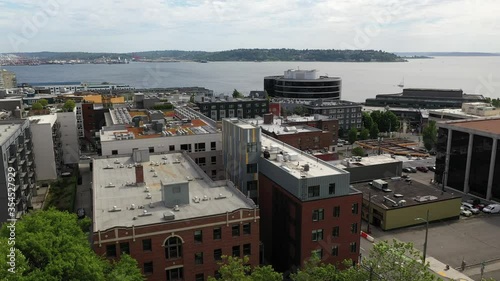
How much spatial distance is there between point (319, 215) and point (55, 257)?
18.7 meters

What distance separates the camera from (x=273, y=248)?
35.8 m

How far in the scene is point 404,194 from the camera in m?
48.0

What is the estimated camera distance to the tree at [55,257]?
1945cm

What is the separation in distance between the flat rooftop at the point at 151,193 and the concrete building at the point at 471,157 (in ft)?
125

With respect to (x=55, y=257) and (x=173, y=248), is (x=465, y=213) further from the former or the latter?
(x=55, y=257)

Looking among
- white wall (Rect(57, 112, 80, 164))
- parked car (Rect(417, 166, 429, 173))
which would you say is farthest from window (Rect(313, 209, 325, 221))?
white wall (Rect(57, 112, 80, 164))

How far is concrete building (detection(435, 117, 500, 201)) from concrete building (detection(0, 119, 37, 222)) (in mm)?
53674

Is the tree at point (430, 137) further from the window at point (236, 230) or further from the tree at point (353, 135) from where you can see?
Result: the window at point (236, 230)

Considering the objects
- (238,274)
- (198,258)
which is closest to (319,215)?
(198,258)

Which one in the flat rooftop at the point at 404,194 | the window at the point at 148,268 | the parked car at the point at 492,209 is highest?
the window at the point at 148,268

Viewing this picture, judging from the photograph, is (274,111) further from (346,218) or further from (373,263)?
(373,263)

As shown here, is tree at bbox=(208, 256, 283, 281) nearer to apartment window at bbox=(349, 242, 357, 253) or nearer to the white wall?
apartment window at bbox=(349, 242, 357, 253)

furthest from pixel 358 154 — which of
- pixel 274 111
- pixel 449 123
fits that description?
pixel 274 111

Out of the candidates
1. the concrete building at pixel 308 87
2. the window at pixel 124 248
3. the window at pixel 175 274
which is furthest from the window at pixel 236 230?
the concrete building at pixel 308 87
